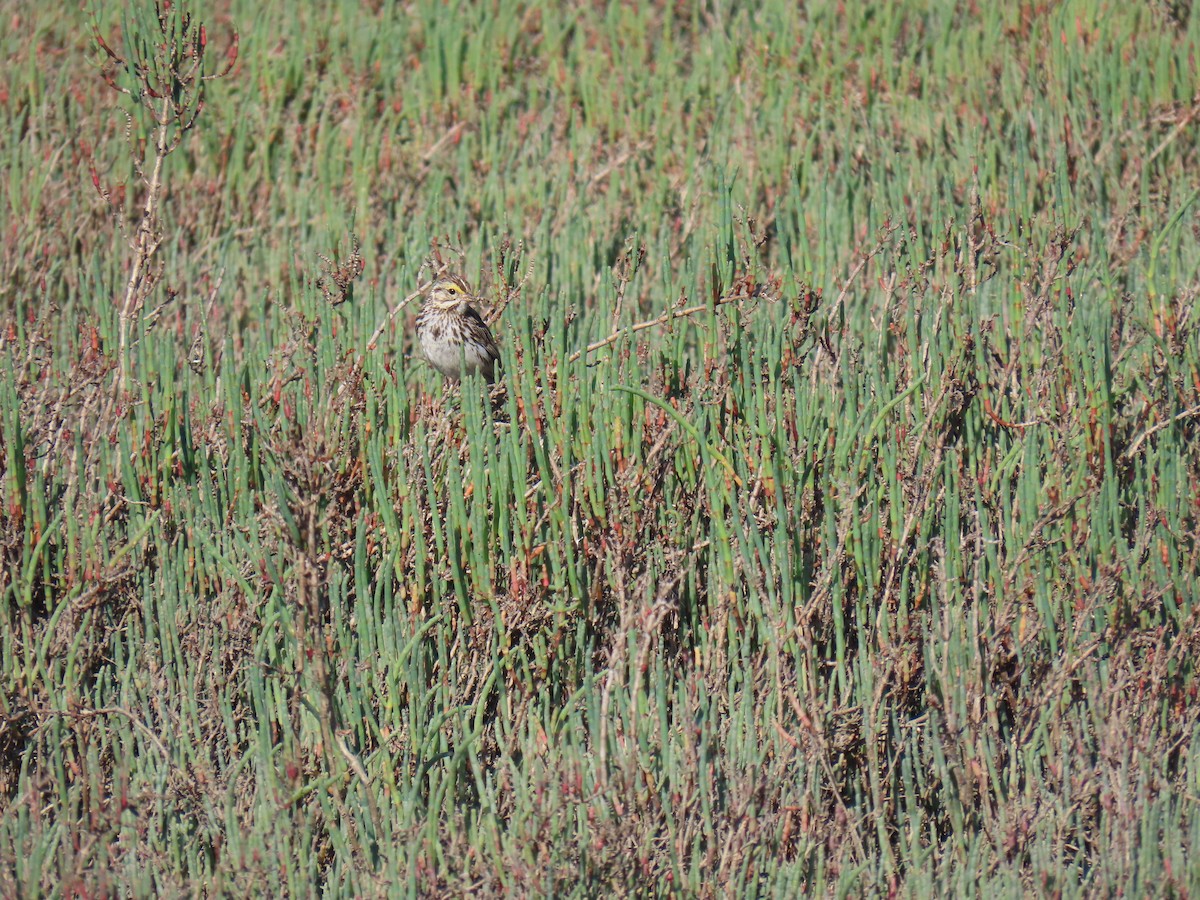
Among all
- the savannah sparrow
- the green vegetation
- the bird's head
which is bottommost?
the green vegetation

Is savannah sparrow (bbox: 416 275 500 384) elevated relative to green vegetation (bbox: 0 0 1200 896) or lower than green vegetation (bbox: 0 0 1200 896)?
elevated

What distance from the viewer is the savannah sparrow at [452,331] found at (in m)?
4.46

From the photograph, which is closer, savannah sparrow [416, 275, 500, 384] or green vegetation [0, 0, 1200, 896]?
green vegetation [0, 0, 1200, 896]

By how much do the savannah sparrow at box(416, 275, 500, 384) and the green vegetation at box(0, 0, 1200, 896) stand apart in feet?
0.28

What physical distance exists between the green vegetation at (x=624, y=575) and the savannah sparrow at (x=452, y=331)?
85 millimetres

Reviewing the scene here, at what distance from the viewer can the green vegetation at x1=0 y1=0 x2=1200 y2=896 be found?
120 inches

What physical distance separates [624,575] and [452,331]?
1.46 m

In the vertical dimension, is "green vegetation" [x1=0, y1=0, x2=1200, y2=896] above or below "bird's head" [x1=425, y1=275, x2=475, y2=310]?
below

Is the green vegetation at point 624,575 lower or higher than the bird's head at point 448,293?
lower

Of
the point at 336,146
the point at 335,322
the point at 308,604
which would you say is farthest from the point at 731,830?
the point at 336,146

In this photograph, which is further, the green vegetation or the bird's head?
the bird's head

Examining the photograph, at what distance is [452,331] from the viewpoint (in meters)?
4.55

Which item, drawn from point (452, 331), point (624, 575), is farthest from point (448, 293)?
point (624, 575)

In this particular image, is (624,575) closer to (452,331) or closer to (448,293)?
(452,331)
